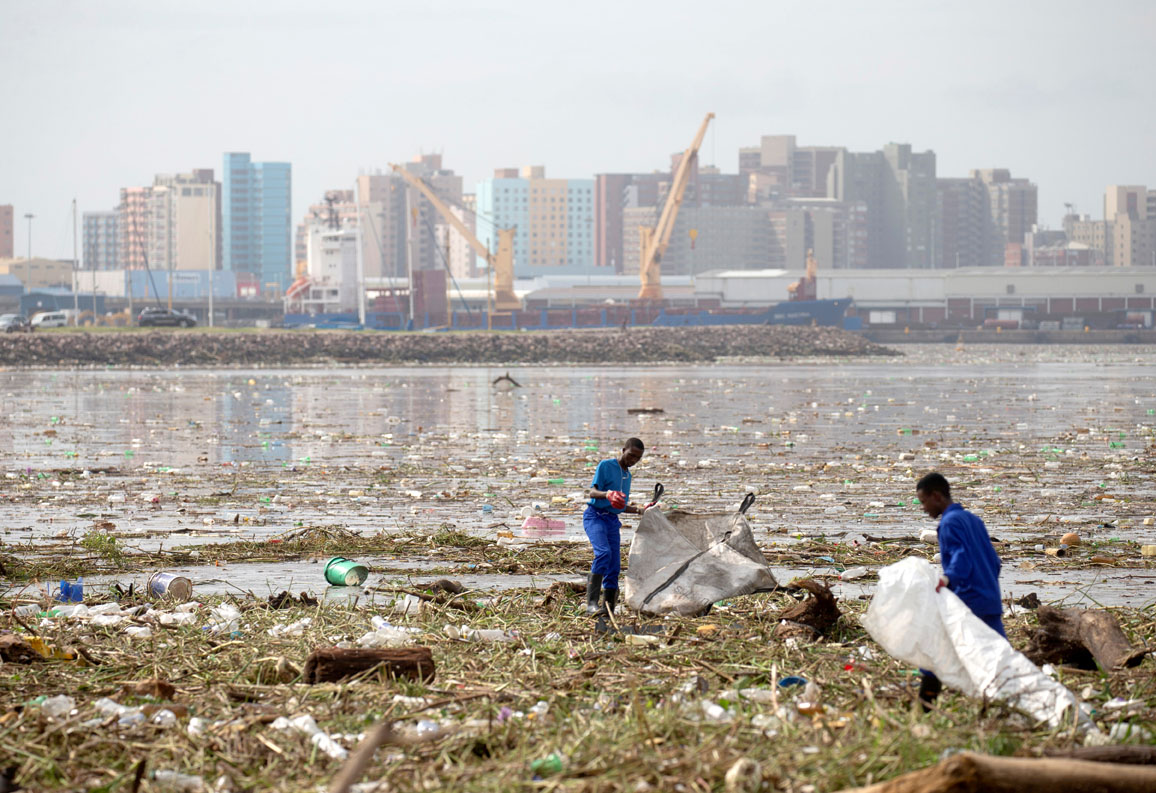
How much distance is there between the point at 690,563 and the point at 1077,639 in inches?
87.3

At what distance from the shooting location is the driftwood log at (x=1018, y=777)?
3.96m

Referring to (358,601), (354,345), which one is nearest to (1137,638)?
(358,601)

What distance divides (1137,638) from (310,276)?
9563 centimetres

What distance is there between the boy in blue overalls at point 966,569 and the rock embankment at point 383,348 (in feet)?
185

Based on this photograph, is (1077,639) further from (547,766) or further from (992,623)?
(547,766)

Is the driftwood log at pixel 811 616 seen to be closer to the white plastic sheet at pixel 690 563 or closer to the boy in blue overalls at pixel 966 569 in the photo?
the white plastic sheet at pixel 690 563

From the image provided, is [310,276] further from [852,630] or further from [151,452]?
[852,630]

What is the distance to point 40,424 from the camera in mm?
24250

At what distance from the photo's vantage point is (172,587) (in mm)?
8188

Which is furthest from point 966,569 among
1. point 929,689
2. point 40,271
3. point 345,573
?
point 40,271

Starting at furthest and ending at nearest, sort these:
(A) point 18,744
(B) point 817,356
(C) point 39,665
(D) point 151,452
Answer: (B) point 817,356
(D) point 151,452
(C) point 39,665
(A) point 18,744

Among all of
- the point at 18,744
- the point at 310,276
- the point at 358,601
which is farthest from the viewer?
the point at 310,276

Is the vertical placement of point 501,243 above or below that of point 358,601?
above

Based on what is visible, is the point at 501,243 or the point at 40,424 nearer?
the point at 40,424
